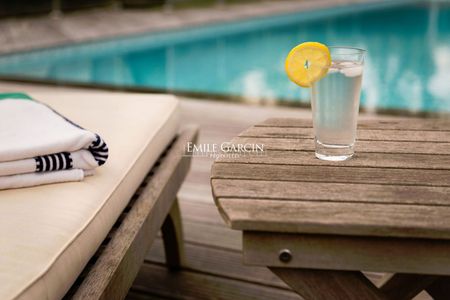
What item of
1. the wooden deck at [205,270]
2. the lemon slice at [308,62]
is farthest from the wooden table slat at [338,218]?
the wooden deck at [205,270]

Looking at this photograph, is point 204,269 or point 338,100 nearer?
point 338,100

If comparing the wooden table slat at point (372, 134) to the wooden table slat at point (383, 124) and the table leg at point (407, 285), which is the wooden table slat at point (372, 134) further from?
the table leg at point (407, 285)

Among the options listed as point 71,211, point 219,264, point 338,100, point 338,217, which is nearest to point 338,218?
point 338,217

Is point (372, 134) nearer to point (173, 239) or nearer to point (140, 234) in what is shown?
point (140, 234)

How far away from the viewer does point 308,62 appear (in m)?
0.98

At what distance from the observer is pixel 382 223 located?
811mm

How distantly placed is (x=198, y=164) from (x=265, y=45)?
6.20 metres

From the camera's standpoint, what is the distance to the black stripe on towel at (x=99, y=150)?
1214 millimetres

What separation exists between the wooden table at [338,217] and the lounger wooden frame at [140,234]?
26 cm

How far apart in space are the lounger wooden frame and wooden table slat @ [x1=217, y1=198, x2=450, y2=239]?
283 mm

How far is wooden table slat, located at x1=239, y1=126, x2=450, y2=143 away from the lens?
3.96ft

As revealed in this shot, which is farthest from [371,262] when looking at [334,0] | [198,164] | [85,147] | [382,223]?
[334,0]

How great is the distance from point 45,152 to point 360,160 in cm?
59

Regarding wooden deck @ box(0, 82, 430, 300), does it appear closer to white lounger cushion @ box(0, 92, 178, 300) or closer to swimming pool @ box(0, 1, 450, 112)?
white lounger cushion @ box(0, 92, 178, 300)
